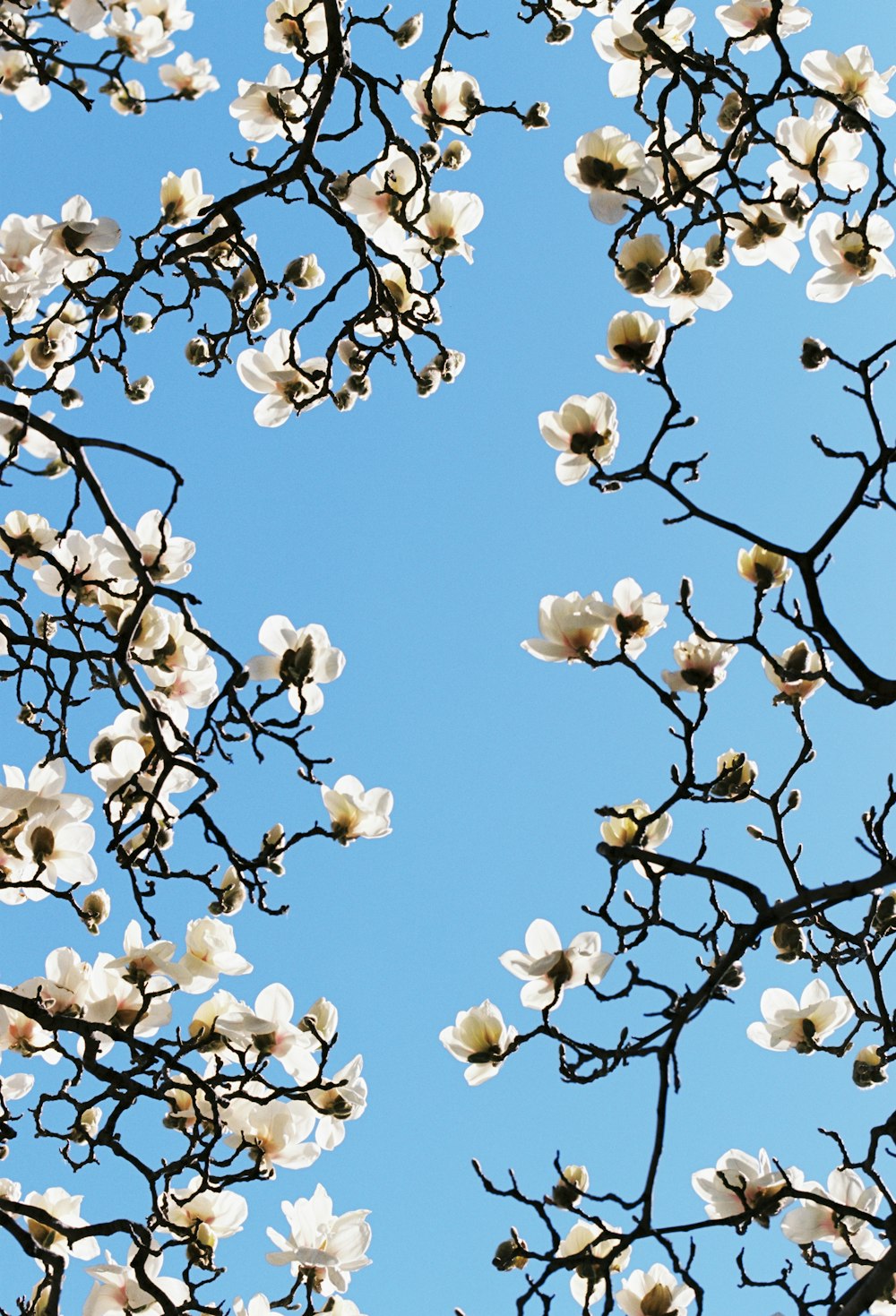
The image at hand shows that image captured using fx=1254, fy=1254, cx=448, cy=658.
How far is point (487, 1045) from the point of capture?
213 cm

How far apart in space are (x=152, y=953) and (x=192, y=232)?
55.6 inches

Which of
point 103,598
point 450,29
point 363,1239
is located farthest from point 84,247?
point 363,1239

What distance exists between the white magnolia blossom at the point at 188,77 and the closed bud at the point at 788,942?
2.72m

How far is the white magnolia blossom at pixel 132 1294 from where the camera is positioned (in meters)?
2.08

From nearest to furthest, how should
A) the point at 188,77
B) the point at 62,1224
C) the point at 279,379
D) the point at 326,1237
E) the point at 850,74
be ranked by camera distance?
the point at 62,1224 → the point at 326,1237 → the point at 850,74 → the point at 279,379 → the point at 188,77

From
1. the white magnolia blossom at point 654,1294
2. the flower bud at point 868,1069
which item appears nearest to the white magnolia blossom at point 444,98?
the flower bud at point 868,1069

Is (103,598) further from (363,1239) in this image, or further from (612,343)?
(363,1239)

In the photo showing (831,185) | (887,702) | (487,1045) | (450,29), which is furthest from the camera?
(450,29)

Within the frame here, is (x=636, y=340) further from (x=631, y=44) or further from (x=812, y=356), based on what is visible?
(x=631, y=44)

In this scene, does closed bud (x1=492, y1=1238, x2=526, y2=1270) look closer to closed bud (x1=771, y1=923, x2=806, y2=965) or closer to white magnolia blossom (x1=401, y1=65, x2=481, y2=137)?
closed bud (x1=771, y1=923, x2=806, y2=965)

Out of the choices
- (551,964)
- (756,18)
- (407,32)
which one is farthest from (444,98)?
(551,964)

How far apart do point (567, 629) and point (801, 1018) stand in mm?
816

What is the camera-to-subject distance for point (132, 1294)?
2096 mm

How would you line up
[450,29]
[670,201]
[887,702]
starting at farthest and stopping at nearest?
[450,29], [670,201], [887,702]
